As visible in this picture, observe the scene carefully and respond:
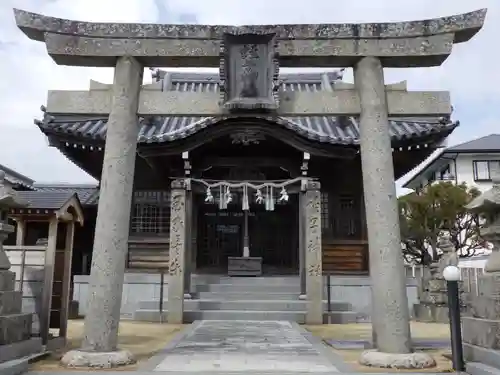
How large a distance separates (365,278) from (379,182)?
362 inches

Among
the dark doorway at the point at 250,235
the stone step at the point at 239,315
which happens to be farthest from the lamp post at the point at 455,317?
the dark doorway at the point at 250,235

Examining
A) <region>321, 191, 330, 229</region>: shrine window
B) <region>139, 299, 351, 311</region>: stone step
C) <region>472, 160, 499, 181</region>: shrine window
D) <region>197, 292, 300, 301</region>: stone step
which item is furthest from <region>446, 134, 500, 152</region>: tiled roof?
<region>139, 299, 351, 311</region>: stone step

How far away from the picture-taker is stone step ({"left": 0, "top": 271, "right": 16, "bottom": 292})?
688cm

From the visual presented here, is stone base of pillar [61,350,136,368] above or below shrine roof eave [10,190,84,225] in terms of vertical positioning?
below

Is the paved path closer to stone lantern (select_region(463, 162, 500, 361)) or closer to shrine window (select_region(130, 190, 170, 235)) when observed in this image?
stone lantern (select_region(463, 162, 500, 361))

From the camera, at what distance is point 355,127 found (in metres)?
18.5

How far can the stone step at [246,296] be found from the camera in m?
15.4

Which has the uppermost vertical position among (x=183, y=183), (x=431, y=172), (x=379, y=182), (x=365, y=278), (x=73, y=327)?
(x=431, y=172)

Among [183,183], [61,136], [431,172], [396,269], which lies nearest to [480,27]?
Answer: [396,269]

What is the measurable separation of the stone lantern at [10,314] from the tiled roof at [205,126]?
604 cm

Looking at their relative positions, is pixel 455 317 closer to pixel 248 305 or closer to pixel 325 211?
pixel 248 305

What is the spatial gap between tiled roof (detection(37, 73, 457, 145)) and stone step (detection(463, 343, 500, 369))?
7893mm

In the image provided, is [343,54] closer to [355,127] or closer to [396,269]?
[396,269]

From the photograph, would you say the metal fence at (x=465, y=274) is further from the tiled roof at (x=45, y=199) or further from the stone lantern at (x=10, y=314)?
the stone lantern at (x=10, y=314)
